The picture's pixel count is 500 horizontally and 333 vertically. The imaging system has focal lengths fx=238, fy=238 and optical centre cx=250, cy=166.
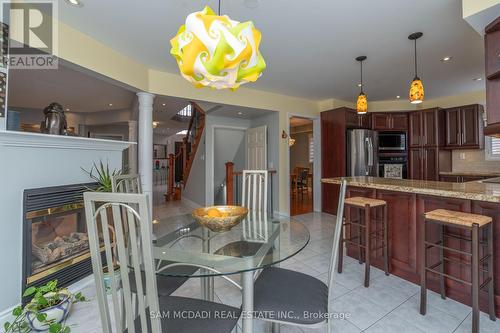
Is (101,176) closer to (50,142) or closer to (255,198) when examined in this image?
(50,142)

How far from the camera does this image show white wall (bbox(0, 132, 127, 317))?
1762mm

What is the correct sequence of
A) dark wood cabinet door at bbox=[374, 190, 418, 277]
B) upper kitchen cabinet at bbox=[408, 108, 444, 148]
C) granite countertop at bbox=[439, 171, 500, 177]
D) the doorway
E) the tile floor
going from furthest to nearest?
the doorway, upper kitchen cabinet at bbox=[408, 108, 444, 148], granite countertop at bbox=[439, 171, 500, 177], dark wood cabinet door at bbox=[374, 190, 418, 277], the tile floor

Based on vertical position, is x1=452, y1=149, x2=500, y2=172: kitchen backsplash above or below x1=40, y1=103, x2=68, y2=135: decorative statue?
below

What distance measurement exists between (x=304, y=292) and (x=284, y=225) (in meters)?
0.71

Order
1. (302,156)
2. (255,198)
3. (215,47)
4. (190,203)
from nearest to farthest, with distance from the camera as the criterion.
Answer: (215,47), (255,198), (190,203), (302,156)

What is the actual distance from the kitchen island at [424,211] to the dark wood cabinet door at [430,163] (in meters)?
2.74

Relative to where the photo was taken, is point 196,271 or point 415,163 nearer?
point 196,271

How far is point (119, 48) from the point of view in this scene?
9.47ft

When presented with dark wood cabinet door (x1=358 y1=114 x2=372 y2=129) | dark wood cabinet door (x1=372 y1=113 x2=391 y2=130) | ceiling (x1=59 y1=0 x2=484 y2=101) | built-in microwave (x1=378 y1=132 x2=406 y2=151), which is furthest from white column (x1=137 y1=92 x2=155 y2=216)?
built-in microwave (x1=378 y1=132 x2=406 y2=151)

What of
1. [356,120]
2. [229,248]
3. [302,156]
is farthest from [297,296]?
[302,156]

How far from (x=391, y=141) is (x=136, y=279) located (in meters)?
5.55

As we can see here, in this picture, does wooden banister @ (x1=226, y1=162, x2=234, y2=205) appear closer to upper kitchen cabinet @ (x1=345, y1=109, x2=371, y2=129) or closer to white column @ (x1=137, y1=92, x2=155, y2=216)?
white column @ (x1=137, y1=92, x2=155, y2=216)

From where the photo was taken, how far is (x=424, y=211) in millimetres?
2311

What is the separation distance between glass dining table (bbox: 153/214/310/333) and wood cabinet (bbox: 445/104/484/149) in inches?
180
